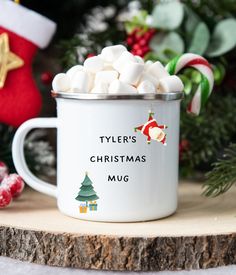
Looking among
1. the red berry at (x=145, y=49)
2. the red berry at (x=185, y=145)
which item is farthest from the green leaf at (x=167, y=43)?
the red berry at (x=185, y=145)

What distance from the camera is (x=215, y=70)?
44.2 inches

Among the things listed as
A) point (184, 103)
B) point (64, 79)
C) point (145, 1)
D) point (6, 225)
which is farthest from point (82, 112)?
point (145, 1)

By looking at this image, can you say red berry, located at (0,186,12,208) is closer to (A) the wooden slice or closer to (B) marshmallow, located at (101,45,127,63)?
(A) the wooden slice

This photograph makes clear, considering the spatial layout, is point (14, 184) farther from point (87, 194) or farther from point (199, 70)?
point (199, 70)

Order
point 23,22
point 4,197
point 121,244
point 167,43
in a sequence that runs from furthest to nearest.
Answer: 1. point 167,43
2. point 23,22
3. point 4,197
4. point 121,244

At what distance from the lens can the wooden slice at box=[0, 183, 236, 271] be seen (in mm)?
766

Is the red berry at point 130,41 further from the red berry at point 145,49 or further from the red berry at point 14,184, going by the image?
the red berry at point 14,184

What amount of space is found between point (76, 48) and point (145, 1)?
0.61 feet

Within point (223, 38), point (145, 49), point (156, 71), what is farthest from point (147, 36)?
point (156, 71)

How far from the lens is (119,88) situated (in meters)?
0.81

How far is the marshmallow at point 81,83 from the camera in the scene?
83 centimetres

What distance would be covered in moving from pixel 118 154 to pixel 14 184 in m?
0.19

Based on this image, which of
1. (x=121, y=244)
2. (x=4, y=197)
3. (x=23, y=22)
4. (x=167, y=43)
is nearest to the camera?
(x=121, y=244)

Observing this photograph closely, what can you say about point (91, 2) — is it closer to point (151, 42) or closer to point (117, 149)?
point (151, 42)
